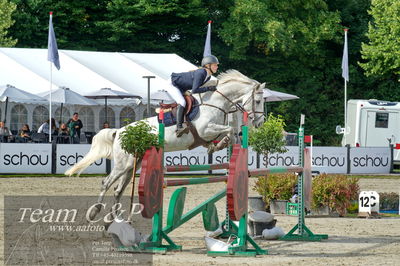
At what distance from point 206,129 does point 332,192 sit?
3689mm

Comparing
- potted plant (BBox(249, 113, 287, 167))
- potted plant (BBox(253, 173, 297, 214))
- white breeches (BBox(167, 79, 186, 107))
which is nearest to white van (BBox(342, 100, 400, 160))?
potted plant (BBox(253, 173, 297, 214))

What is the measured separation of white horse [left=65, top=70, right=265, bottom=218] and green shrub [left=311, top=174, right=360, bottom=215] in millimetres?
2617

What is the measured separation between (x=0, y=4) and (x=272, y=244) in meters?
31.8

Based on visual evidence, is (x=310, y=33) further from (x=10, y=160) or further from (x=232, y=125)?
(x=232, y=125)

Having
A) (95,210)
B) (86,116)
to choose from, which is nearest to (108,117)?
(86,116)

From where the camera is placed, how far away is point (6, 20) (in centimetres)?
4122

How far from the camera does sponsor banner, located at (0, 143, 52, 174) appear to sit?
82.4 ft

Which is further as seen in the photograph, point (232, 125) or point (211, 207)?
point (232, 125)

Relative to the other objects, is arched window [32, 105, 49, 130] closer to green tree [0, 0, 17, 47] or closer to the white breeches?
green tree [0, 0, 17, 47]

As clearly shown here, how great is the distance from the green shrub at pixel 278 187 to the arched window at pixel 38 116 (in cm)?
1837

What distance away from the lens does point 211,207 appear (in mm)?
12062

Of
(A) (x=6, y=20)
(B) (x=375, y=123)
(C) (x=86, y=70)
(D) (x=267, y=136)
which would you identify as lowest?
(D) (x=267, y=136)

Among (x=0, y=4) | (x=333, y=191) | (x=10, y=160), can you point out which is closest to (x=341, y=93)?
(x=0, y=4)

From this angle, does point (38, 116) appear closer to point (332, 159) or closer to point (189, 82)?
point (332, 159)
